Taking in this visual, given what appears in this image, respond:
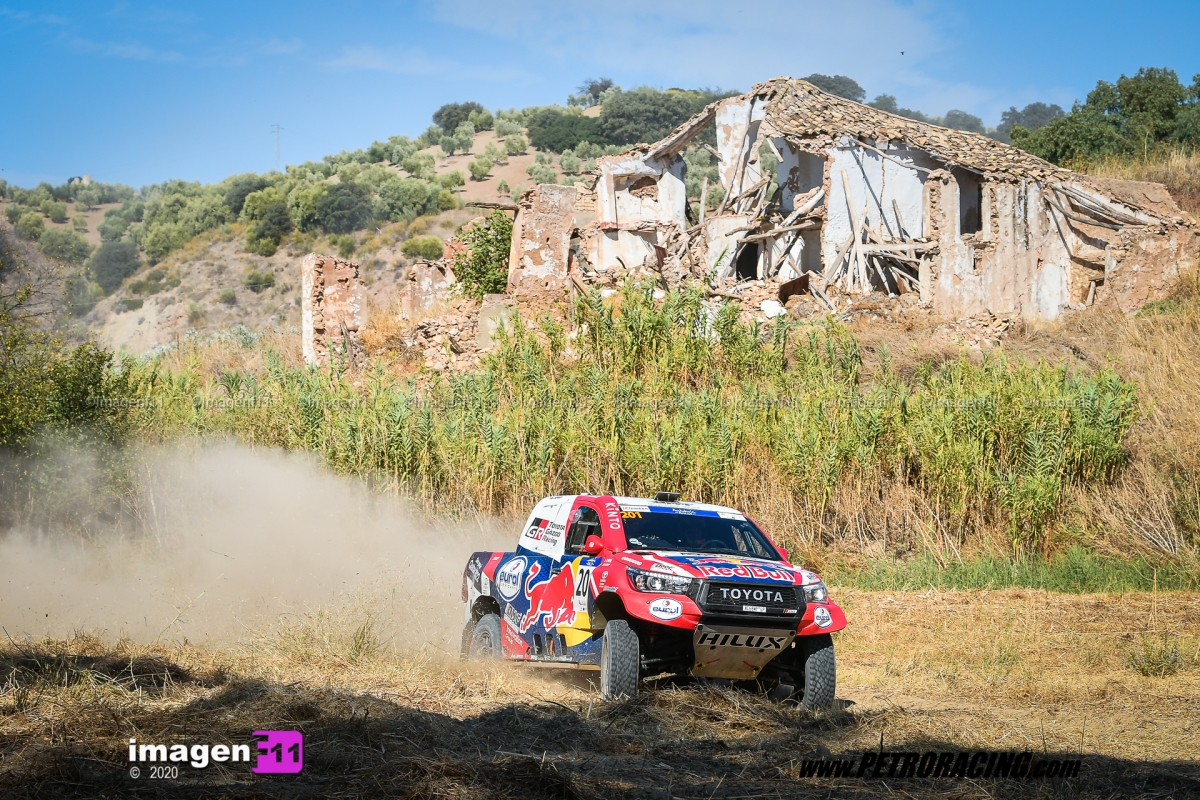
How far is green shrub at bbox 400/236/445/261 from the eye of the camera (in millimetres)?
58406

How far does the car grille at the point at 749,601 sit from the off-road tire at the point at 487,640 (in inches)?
104

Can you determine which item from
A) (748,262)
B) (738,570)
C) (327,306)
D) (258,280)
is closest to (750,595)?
(738,570)

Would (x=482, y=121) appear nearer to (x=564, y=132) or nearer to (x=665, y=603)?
(x=564, y=132)

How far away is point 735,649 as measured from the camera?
8.43 m

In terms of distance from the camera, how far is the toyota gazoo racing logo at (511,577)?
10.1 m

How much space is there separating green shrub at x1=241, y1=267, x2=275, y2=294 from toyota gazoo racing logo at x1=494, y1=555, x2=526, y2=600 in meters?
54.0

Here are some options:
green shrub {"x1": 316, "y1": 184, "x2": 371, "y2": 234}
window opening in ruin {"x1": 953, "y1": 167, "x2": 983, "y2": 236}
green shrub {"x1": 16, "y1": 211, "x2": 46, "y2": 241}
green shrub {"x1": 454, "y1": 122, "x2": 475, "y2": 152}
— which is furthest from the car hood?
green shrub {"x1": 454, "y1": 122, "x2": 475, "y2": 152}

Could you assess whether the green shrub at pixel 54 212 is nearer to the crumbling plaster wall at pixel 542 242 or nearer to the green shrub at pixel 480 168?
the green shrub at pixel 480 168

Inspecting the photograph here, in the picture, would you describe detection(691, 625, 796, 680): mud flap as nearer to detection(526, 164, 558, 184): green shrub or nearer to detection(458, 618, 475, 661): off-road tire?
detection(458, 618, 475, 661): off-road tire

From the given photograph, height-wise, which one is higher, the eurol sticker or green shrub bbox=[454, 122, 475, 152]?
green shrub bbox=[454, 122, 475, 152]

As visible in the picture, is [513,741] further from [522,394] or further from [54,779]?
[522,394]

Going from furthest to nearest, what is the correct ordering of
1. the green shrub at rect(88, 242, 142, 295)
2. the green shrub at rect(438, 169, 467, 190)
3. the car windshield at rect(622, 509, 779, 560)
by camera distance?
the green shrub at rect(438, 169, 467, 190), the green shrub at rect(88, 242, 142, 295), the car windshield at rect(622, 509, 779, 560)

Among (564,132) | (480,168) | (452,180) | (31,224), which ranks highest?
(564,132)

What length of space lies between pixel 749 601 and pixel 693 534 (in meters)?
1.34
